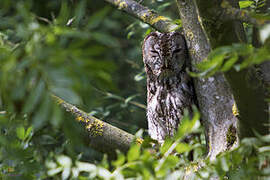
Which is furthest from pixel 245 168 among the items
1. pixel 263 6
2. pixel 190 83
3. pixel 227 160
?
pixel 190 83

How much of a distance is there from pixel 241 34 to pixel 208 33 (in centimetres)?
17

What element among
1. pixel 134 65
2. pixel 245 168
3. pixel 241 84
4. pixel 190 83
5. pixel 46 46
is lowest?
pixel 134 65

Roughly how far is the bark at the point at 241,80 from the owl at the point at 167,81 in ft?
2.52

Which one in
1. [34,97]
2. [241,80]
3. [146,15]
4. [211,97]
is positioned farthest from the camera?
[146,15]

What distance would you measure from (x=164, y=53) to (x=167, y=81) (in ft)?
0.51

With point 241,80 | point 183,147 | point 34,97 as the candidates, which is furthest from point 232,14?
point 34,97

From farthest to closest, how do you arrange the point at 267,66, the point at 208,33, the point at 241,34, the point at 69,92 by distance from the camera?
1. the point at 267,66
2. the point at 241,34
3. the point at 208,33
4. the point at 69,92

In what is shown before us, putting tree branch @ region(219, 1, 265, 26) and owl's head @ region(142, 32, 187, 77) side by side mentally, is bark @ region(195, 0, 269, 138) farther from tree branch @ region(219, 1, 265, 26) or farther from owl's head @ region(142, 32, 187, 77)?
owl's head @ region(142, 32, 187, 77)

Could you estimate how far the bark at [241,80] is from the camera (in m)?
1.00

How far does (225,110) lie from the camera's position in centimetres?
144

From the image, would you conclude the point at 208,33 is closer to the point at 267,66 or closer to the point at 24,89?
the point at 267,66

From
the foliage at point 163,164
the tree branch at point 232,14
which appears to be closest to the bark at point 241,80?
the tree branch at point 232,14

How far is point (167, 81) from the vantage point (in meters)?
2.05

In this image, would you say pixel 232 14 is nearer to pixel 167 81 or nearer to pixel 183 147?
pixel 183 147
